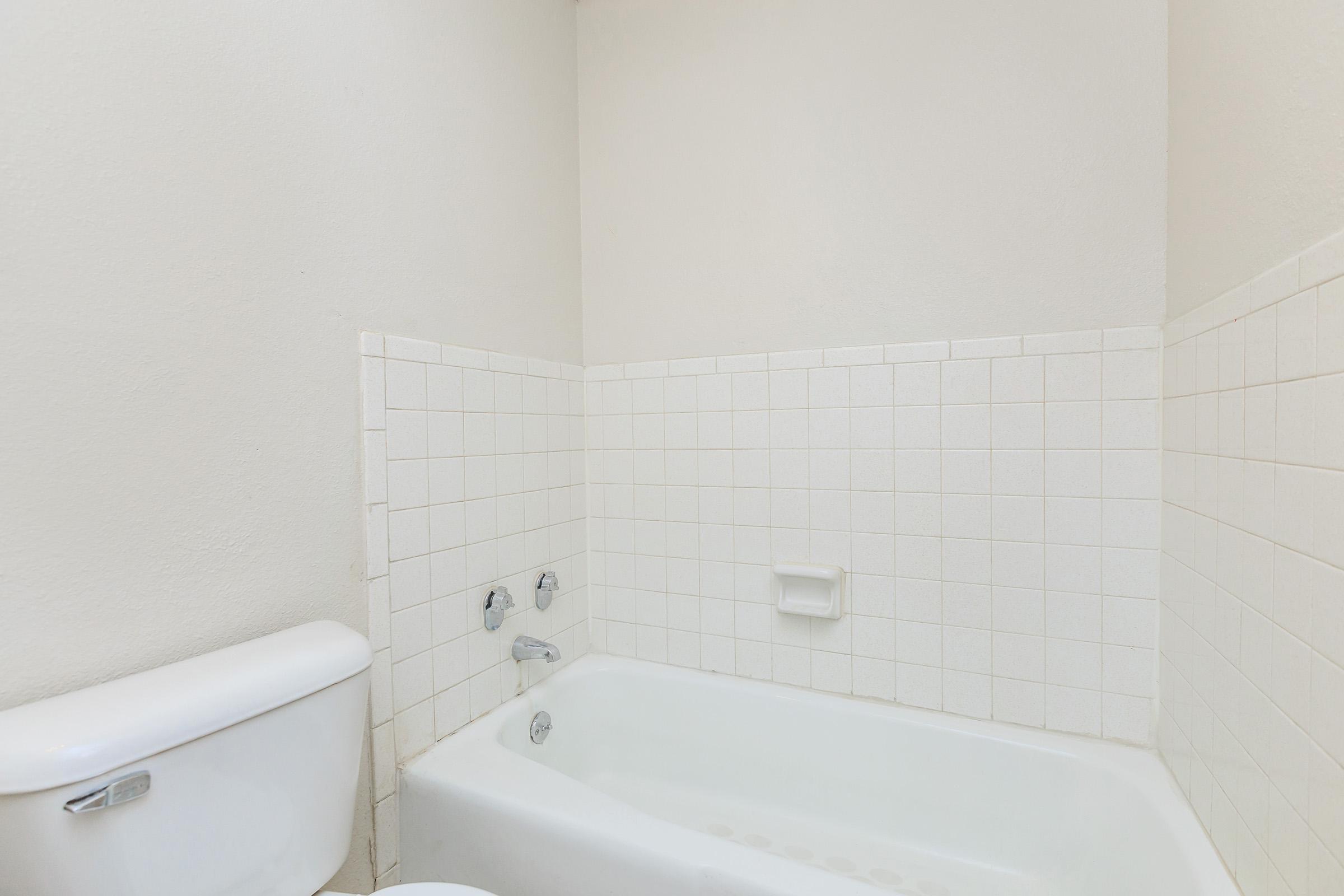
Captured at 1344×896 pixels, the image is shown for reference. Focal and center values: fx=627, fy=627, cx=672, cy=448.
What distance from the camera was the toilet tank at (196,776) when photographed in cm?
71

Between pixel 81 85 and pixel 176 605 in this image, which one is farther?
pixel 176 605

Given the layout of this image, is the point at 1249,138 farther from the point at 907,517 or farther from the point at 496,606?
the point at 496,606

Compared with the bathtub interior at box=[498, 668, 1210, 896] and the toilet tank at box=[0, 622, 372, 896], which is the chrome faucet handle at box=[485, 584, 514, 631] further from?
the toilet tank at box=[0, 622, 372, 896]

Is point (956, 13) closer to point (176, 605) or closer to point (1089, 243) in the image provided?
point (1089, 243)

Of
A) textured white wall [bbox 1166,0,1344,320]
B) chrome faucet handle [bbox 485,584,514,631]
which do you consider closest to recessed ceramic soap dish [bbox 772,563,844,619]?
chrome faucet handle [bbox 485,584,514,631]

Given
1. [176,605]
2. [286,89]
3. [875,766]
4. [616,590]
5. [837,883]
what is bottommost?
[875,766]

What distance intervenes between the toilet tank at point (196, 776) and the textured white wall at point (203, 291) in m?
0.14

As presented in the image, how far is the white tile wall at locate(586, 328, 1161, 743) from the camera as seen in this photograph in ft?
4.66

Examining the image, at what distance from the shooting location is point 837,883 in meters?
0.97

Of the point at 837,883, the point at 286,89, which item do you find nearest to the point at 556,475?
the point at 286,89

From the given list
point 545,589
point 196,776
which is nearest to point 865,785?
point 545,589

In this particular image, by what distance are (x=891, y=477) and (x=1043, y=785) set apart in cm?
76

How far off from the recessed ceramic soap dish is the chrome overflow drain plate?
0.70 m

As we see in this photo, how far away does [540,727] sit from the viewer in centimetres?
167
